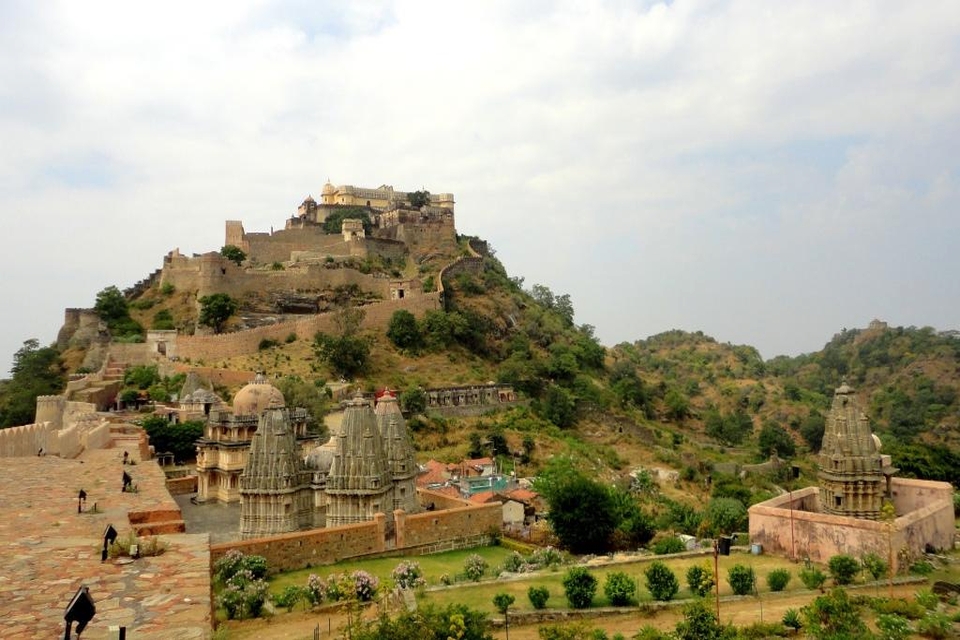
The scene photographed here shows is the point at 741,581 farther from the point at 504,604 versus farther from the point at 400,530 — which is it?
the point at 400,530

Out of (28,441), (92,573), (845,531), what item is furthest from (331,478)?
(92,573)

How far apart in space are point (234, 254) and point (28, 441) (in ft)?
129

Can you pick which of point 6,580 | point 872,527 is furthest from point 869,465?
point 6,580

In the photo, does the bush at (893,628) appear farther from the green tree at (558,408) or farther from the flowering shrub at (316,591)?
the green tree at (558,408)

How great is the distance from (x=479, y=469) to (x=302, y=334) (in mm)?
18846

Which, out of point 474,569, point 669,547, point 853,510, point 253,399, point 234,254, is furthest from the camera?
point 234,254

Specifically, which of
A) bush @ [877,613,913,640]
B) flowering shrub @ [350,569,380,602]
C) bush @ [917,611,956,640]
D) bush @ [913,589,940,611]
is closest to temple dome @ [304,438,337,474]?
flowering shrub @ [350,569,380,602]

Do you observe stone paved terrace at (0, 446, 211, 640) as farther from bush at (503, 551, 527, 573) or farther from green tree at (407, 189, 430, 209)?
green tree at (407, 189, 430, 209)

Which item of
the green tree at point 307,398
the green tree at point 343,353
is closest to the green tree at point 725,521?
the green tree at point 307,398

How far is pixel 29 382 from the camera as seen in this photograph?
141 feet

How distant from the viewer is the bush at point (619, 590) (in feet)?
51.4

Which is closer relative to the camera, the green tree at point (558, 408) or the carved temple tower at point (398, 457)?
the carved temple tower at point (398, 457)

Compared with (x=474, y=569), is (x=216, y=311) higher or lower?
higher

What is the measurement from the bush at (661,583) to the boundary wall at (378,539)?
24.9 ft
